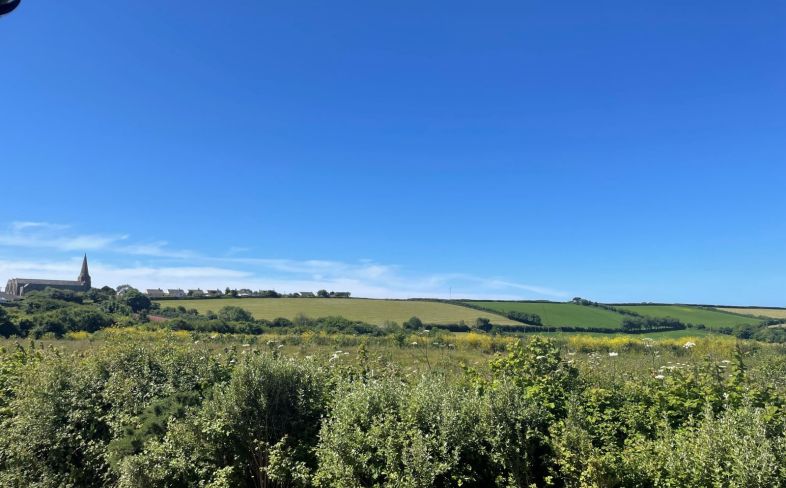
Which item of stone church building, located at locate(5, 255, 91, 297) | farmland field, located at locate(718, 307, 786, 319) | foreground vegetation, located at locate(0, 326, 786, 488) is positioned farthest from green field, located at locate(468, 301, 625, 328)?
stone church building, located at locate(5, 255, 91, 297)

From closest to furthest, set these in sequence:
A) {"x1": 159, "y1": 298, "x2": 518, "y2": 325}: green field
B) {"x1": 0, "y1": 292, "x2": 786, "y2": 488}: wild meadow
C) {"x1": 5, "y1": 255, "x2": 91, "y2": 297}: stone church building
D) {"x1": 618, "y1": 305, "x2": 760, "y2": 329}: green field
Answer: {"x1": 0, "y1": 292, "x2": 786, "y2": 488}: wild meadow → {"x1": 618, "y1": 305, "x2": 760, "y2": 329}: green field → {"x1": 159, "y1": 298, "x2": 518, "y2": 325}: green field → {"x1": 5, "y1": 255, "x2": 91, "y2": 297}: stone church building

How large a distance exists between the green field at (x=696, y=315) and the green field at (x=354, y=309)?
1780cm

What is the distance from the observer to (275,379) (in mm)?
5828

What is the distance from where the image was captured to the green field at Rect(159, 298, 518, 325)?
1933 inches

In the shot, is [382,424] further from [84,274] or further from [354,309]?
[84,274]

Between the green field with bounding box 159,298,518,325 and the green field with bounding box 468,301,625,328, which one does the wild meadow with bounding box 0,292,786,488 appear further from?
the green field with bounding box 468,301,625,328

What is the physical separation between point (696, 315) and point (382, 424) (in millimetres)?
55681

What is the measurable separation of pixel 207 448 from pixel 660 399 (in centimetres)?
558

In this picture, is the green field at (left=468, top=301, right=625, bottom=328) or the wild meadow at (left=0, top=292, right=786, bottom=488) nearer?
the wild meadow at (left=0, top=292, right=786, bottom=488)

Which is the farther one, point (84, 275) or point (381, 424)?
point (84, 275)

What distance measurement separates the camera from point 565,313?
5084 cm

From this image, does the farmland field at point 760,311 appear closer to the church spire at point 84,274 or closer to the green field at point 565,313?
the green field at point 565,313

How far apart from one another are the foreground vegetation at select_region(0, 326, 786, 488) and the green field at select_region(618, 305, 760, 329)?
45.0m

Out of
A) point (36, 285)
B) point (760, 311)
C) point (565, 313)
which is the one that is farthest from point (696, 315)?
point (36, 285)
